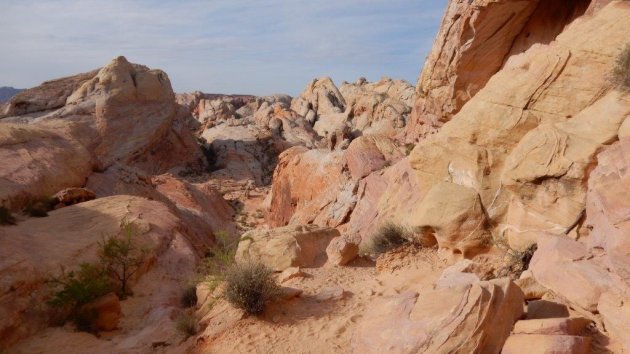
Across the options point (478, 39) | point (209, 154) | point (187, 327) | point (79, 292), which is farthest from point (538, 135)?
point (209, 154)

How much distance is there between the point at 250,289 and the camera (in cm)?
828

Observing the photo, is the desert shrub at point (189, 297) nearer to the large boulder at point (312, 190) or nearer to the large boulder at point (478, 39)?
the large boulder at point (312, 190)

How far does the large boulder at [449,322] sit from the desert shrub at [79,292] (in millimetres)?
6104

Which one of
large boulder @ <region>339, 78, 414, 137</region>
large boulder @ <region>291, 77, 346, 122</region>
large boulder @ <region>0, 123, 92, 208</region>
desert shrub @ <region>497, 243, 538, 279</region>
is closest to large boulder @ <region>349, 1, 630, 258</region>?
desert shrub @ <region>497, 243, 538, 279</region>

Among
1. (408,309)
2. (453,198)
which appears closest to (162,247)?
(453,198)

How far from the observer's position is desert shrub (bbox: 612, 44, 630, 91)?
308 inches

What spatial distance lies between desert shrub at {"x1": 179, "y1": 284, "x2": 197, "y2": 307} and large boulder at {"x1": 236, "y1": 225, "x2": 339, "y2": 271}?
138cm

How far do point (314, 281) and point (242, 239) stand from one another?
2.59 metres

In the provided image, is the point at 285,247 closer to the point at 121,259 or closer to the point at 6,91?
the point at 121,259

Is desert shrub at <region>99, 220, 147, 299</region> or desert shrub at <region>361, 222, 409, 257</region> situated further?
desert shrub at <region>99, 220, 147, 299</region>

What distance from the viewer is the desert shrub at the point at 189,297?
11.1 meters

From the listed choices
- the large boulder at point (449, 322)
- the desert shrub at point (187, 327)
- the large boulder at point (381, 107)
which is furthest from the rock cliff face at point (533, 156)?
the large boulder at point (381, 107)

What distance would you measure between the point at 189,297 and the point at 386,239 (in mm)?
4605

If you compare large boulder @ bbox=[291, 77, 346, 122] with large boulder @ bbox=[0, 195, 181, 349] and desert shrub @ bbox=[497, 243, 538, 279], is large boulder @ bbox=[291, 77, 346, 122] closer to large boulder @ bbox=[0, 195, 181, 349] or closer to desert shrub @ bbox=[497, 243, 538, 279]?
large boulder @ bbox=[0, 195, 181, 349]
